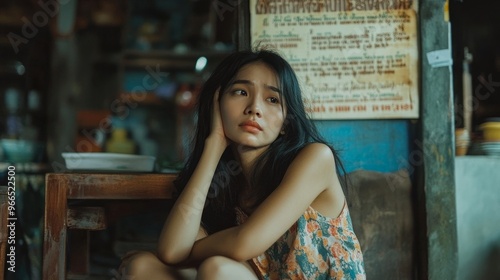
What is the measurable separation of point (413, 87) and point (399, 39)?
24 centimetres

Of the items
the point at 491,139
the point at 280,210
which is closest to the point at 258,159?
the point at 280,210

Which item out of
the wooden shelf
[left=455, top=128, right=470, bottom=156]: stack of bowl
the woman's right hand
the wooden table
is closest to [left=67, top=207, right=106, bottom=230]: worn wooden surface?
the wooden table

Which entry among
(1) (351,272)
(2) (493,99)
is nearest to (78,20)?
(2) (493,99)

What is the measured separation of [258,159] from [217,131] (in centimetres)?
19

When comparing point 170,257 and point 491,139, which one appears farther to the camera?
point 491,139

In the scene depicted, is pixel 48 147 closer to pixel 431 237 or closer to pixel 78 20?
pixel 78 20

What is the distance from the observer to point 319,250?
1.98 m

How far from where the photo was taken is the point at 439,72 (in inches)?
103

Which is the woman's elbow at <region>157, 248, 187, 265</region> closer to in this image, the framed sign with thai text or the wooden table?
the wooden table

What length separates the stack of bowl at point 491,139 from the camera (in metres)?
3.22

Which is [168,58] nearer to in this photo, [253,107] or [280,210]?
[253,107]

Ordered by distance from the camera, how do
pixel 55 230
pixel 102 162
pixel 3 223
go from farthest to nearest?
pixel 102 162 < pixel 55 230 < pixel 3 223

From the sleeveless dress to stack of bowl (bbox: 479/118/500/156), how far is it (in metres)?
1.59

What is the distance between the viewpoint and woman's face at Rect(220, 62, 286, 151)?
1.97 m
